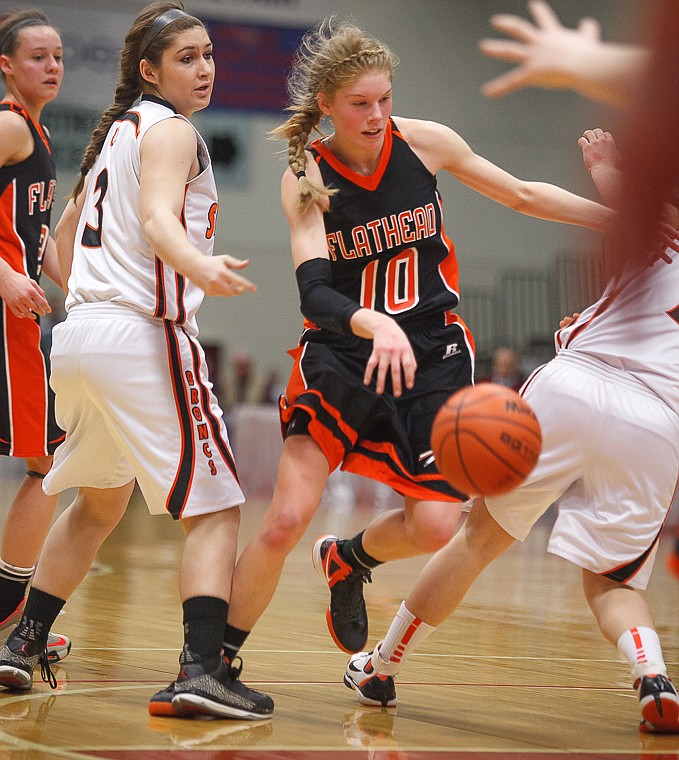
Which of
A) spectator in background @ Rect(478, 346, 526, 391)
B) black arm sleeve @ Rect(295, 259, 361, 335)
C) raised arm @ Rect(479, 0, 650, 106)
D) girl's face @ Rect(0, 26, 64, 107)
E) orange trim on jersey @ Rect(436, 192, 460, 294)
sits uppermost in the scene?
girl's face @ Rect(0, 26, 64, 107)

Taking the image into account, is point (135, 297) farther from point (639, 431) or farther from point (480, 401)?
point (639, 431)

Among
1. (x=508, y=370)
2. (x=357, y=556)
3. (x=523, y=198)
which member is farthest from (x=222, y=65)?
(x=357, y=556)

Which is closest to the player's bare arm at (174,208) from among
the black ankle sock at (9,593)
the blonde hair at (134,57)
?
the blonde hair at (134,57)

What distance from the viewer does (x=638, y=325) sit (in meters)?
3.70

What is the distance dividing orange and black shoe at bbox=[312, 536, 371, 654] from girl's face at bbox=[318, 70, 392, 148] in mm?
1456

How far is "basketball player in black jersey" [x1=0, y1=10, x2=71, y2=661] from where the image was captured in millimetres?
4457

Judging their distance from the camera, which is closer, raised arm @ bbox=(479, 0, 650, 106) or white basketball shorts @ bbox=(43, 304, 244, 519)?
raised arm @ bbox=(479, 0, 650, 106)

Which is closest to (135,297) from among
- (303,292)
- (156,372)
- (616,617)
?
(156,372)

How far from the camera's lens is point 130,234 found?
3.63m

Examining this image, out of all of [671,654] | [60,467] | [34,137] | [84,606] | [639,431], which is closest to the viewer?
[639,431]

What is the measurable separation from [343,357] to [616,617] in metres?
1.17

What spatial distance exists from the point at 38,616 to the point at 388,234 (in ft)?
5.59

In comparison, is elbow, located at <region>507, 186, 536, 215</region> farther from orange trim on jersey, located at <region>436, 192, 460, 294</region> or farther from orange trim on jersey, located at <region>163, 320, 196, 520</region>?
orange trim on jersey, located at <region>163, 320, 196, 520</region>

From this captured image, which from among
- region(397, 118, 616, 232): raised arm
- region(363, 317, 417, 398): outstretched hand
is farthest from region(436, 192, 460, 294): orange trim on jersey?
region(363, 317, 417, 398): outstretched hand
